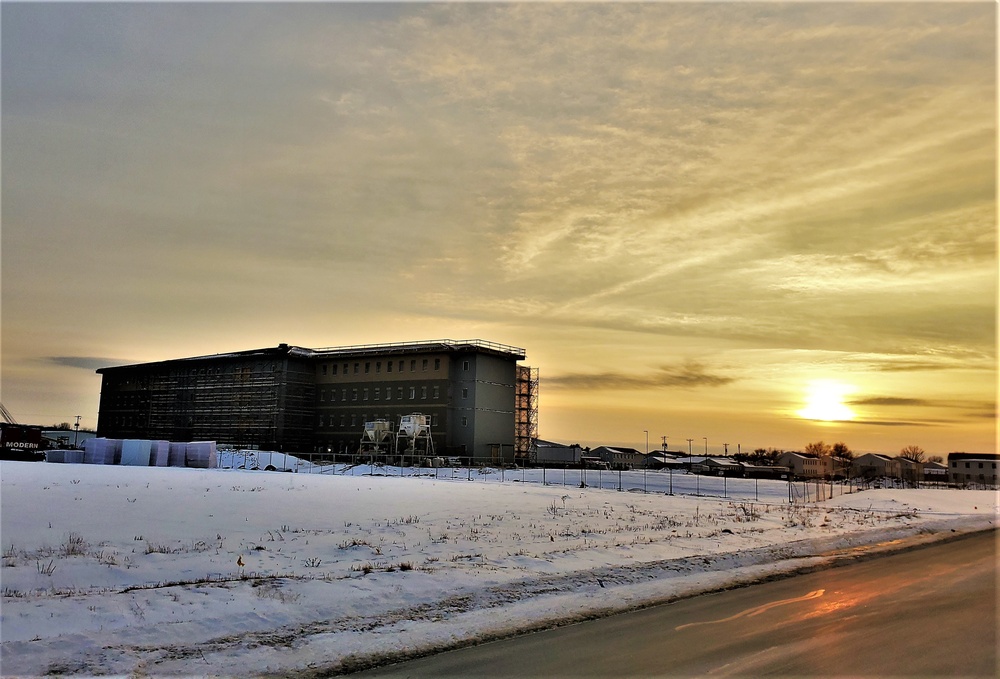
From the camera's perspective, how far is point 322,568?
14719 millimetres

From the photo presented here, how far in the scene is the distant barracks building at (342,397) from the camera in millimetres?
97250

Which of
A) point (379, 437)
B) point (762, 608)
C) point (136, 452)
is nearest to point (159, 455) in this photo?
point (136, 452)

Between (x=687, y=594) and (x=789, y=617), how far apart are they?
2.31 metres

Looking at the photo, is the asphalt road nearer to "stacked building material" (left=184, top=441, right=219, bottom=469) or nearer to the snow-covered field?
the snow-covered field

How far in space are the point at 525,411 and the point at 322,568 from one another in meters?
98.9

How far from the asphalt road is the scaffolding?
97291mm

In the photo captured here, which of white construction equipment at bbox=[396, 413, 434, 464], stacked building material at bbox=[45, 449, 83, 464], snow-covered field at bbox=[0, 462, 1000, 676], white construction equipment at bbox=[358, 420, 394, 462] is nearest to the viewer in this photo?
snow-covered field at bbox=[0, 462, 1000, 676]

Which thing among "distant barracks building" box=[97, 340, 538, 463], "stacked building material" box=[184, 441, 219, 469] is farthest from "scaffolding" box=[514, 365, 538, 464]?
"stacked building material" box=[184, 441, 219, 469]

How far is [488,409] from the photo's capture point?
322 ft

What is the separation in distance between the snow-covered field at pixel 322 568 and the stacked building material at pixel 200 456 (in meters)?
37.9

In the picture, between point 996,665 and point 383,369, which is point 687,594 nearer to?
point 996,665

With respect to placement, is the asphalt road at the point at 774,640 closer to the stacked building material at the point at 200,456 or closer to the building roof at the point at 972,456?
the stacked building material at the point at 200,456

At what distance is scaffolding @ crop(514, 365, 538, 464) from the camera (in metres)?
112

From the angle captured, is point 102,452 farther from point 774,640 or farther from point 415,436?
point 774,640
